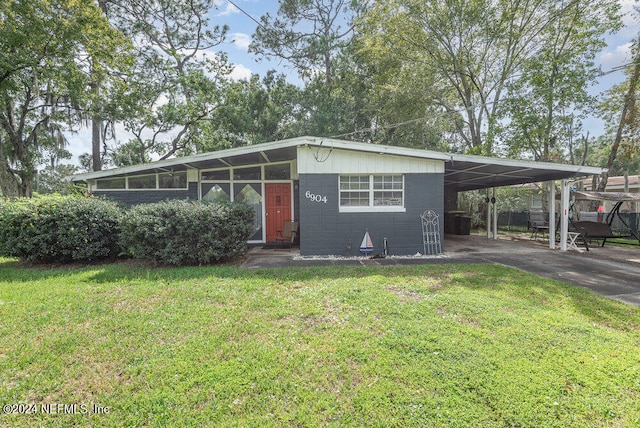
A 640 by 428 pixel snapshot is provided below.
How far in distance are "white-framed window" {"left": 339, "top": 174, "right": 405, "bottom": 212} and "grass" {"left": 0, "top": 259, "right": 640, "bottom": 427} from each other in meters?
3.18

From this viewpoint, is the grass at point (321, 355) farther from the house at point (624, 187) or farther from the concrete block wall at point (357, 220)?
the house at point (624, 187)

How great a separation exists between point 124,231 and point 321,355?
18.3ft

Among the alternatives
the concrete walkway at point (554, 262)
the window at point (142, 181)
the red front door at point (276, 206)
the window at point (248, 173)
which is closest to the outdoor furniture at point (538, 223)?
the concrete walkway at point (554, 262)

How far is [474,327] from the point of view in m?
3.28

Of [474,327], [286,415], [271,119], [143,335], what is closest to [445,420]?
[286,415]

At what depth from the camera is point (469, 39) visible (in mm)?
12734

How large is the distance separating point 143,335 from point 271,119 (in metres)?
13.1

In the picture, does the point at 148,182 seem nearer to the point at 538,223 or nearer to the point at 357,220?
the point at 357,220

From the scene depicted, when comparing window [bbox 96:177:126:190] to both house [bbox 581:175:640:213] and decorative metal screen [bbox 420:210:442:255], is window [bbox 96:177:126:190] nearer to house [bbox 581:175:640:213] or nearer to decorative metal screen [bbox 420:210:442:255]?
decorative metal screen [bbox 420:210:442:255]

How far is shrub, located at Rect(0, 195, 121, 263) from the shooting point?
20.4ft

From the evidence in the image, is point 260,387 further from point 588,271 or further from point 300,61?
point 300,61

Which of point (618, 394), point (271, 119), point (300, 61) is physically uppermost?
point (300, 61)

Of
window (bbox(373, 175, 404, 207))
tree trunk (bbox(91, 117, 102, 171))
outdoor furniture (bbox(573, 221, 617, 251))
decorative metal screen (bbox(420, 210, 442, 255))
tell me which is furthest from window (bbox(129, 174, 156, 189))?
outdoor furniture (bbox(573, 221, 617, 251))

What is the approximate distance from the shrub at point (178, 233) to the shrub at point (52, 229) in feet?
2.64
